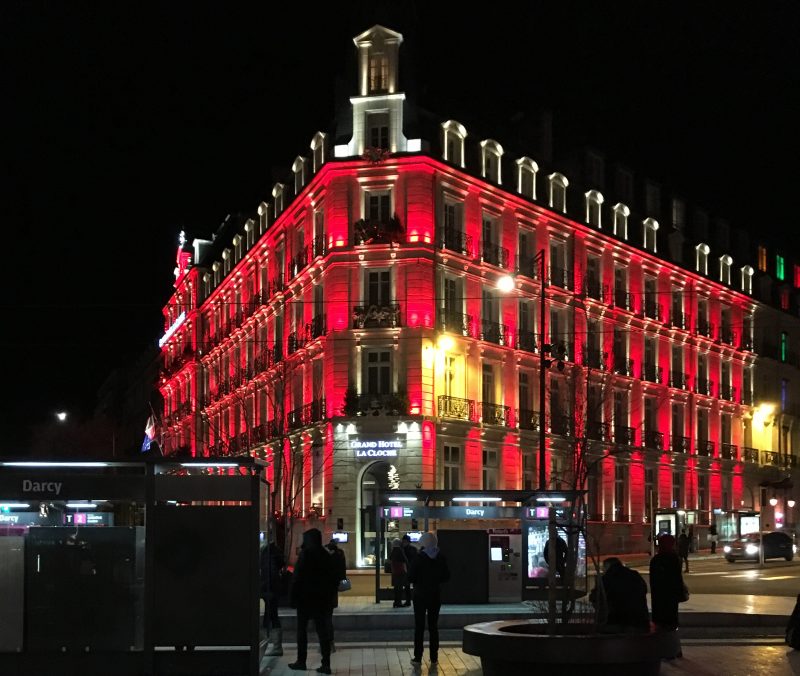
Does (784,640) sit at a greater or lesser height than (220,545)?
lesser

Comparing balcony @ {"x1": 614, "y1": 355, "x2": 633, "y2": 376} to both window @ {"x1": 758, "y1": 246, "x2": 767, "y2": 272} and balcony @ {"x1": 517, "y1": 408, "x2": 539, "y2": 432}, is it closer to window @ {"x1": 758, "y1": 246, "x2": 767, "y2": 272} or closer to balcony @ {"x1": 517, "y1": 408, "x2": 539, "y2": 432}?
balcony @ {"x1": 517, "y1": 408, "x2": 539, "y2": 432}

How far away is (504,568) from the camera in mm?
25188

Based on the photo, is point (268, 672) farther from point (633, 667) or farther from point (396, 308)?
point (396, 308)

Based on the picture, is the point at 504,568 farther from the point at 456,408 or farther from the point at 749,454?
the point at 749,454

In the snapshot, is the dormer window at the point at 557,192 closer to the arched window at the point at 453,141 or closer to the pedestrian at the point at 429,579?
the arched window at the point at 453,141

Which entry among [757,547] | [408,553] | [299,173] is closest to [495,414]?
[757,547]

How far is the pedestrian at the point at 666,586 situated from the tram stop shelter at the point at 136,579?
5.35 metres

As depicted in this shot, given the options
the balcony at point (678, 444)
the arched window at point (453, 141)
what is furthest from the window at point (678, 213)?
the arched window at point (453, 141)

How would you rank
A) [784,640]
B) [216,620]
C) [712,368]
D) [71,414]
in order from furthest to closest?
[71,414]
[712,368]
[784,640]
[216,620]

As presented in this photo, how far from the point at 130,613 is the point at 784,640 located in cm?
1063

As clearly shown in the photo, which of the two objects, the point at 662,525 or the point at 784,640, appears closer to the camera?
the point at 784,640

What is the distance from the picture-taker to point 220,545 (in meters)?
13.6

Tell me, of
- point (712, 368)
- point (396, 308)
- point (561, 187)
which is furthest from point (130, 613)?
point (712, 368)

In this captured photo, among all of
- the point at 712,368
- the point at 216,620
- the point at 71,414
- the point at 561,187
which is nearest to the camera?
the point at 216,620
